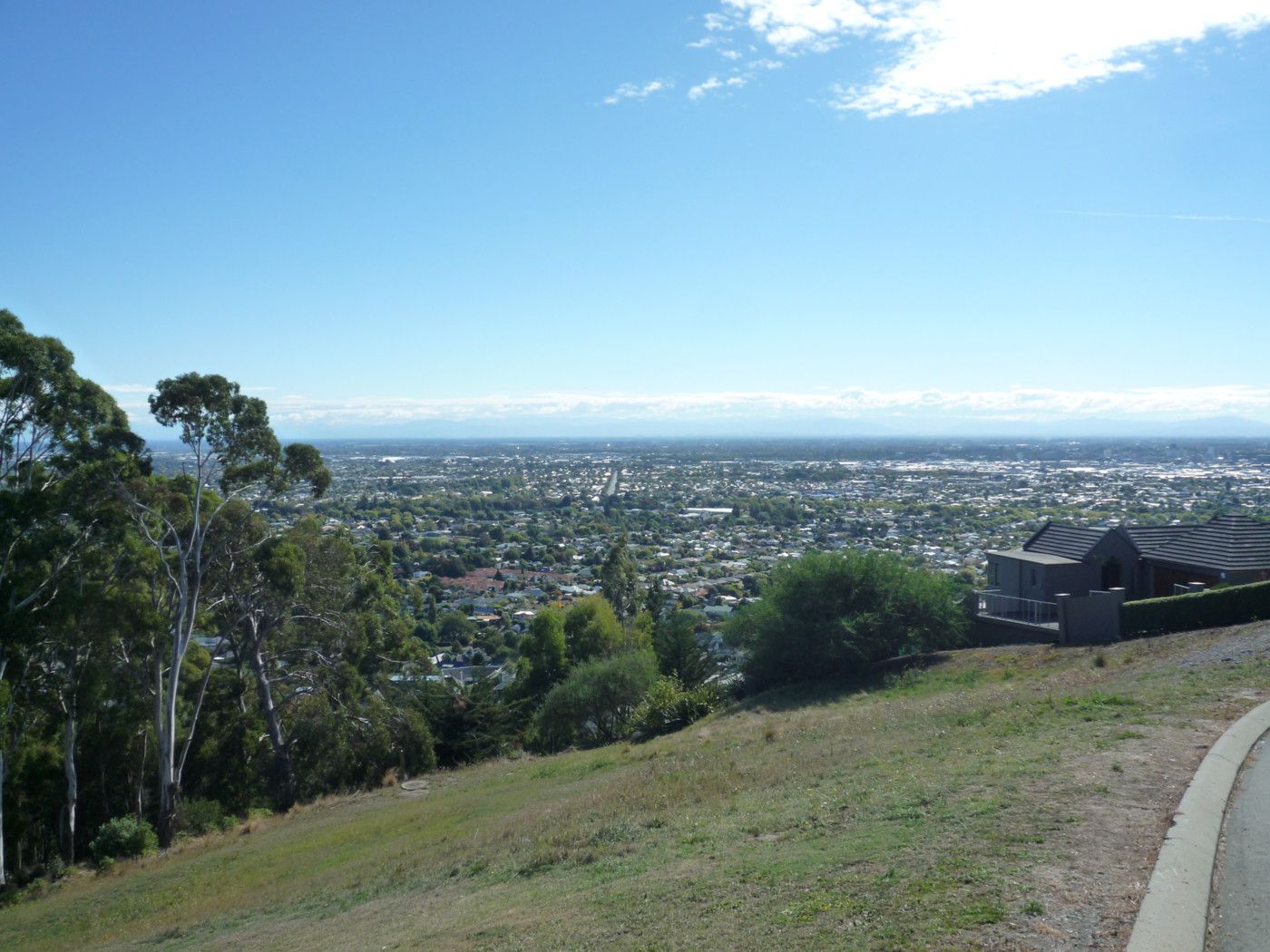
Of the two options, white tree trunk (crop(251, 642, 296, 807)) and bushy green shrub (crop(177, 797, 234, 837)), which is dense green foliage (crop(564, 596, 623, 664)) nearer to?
white tree trunk (crop(251, 642, 296, 807))

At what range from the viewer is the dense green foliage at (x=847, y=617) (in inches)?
920

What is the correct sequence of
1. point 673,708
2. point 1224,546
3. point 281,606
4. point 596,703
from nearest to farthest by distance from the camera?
1. point 673,708
2. point 281,606
3. point 1224,546
4. point 596,703

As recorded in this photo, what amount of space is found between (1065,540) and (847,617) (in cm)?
953

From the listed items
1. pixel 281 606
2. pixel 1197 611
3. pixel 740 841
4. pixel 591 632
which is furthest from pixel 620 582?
pixel 740 841

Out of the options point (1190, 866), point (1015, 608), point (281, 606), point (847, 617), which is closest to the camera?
point (1190, 866)

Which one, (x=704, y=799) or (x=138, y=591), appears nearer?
(x=704, y=799)

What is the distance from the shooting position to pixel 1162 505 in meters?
59.2

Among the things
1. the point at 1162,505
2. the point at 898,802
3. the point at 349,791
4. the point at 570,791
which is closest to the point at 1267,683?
the point at 898,802

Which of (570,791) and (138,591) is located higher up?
(138,591)

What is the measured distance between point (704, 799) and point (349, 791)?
16939 millimetres

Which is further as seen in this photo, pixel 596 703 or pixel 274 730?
pixel 596 703

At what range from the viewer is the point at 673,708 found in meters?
24.2

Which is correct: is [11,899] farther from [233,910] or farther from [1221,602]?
[1221,602]

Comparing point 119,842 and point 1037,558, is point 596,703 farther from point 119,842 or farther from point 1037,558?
point 1037,558
